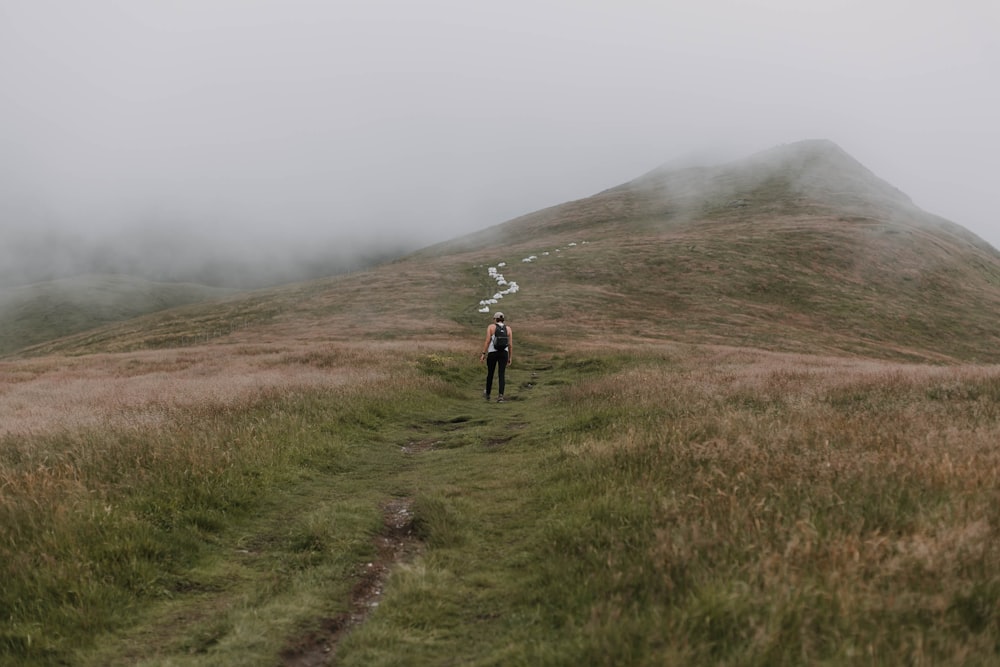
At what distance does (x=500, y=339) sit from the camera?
66.8 ft

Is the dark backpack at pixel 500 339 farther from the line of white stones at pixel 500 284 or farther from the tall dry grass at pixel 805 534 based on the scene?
the line of white stones at pixel 500 284

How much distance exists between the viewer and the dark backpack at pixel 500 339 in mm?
20359

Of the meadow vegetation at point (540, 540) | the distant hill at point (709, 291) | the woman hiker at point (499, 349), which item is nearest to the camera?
the meadow vegetation at point (540, 540)

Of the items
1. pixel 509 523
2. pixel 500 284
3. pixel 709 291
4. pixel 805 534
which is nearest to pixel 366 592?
pixel 509 523

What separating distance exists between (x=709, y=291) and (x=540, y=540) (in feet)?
208

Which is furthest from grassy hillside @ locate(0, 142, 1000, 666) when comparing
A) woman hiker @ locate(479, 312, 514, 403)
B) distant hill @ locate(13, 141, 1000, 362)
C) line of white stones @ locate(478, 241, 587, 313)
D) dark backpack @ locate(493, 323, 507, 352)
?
line of white stones @ locate(478, 241, 587, 313)

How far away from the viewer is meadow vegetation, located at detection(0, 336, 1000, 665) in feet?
12.7

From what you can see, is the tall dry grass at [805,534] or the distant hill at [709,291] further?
the distant hill at [709,291]

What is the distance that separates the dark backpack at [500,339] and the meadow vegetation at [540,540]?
885 cm

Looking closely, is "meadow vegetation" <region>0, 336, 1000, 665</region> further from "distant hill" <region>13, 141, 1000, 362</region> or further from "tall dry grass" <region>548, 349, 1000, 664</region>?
"distant hill" <region>13, 141, 1000, 362</region>

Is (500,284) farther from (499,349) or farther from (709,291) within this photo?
(499,349)

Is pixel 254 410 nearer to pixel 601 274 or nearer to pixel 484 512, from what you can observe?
pixel 484 512

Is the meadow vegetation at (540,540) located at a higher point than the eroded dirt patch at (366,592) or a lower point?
higher

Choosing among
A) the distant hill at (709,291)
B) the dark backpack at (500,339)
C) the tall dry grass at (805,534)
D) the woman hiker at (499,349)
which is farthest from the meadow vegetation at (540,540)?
the distant hill at (709,291)
